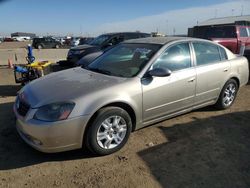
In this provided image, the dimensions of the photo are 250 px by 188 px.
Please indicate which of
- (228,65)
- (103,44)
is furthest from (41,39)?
(228,65)

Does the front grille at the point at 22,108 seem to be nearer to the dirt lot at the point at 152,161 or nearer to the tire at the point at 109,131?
the dirt lot at the point at 152,161

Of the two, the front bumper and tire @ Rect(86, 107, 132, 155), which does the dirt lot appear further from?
the front bumper

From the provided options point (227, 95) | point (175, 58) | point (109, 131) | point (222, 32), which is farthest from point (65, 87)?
point (222, 32)

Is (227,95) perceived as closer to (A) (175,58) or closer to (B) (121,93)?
(A) (175,58)

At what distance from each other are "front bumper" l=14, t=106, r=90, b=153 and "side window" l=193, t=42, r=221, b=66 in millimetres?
2531

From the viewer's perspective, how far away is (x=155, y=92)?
4379 millimetres

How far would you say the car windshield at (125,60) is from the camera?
454 cm

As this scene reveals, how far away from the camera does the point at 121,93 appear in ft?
13.2

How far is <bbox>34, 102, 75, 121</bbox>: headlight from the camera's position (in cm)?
358

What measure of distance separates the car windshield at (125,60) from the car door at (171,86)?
215mm

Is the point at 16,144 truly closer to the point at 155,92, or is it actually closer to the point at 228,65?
the point at 155,92

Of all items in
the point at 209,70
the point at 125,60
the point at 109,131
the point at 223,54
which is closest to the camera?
the point at 109,131

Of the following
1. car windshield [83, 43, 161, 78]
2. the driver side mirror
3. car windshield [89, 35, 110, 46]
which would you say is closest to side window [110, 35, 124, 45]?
car windshield [89, 35, 110, 46]

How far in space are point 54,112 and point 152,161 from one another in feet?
4.78
